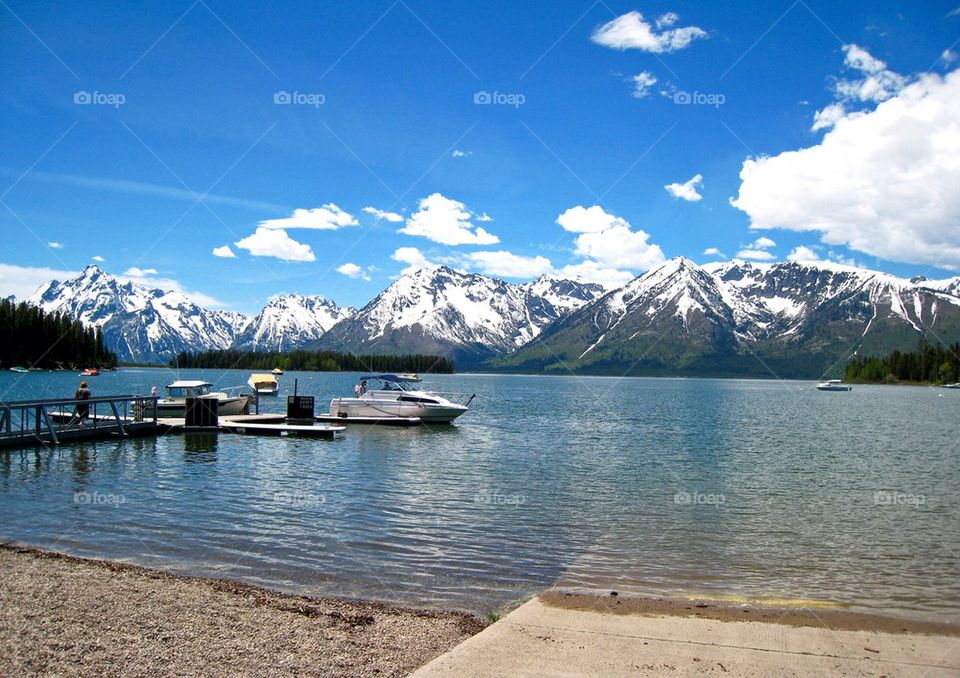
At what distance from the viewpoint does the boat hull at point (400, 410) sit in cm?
6894

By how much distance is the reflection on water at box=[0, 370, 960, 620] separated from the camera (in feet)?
59.0

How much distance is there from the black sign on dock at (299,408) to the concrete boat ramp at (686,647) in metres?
49.5

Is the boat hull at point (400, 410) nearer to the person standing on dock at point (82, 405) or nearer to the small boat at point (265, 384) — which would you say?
the person standing on dock at point (82, 405)

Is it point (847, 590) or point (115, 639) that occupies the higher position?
point (115, 639)

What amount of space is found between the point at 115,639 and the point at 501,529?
1404 centimetres

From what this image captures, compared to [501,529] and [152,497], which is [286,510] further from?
[501,529]

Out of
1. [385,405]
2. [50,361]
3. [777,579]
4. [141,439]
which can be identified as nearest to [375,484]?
[777,579]

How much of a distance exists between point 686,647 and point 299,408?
2098 inches

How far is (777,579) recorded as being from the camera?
18375 mm

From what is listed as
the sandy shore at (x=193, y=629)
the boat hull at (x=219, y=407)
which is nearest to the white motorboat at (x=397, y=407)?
the boat hull at (x=219, y=407)

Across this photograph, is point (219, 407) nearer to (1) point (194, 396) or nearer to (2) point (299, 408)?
(1) point (194, 396)

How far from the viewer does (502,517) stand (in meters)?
25.7

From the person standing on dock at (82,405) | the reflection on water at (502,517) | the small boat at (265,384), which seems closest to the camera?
the reflection on water at (502,517)

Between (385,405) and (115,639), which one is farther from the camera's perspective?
(385,405)
